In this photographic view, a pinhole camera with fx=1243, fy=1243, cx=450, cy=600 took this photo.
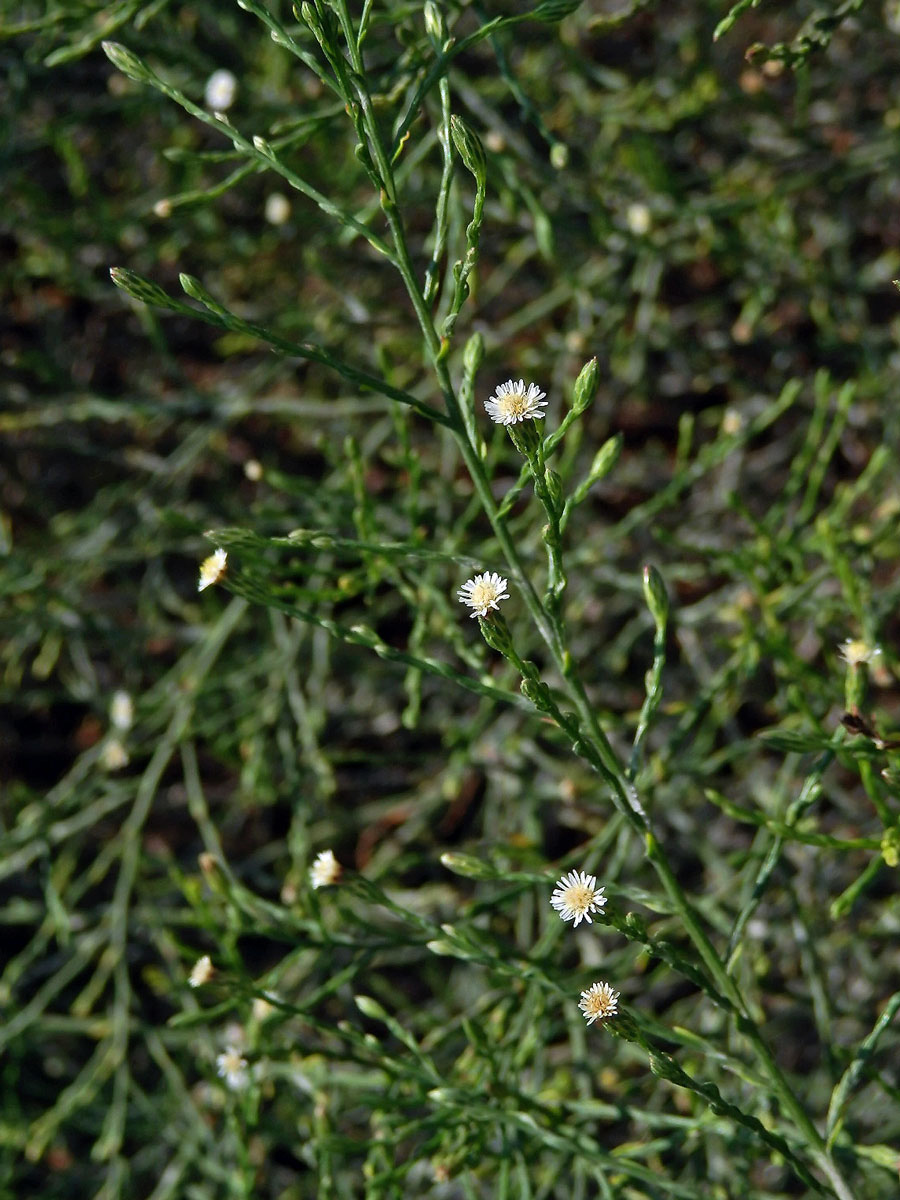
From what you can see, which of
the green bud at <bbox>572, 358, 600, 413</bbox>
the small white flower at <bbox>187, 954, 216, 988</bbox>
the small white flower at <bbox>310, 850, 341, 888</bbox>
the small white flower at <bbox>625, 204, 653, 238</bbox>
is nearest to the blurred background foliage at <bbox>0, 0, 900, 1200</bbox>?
the small white flower at <bbox>625, 204, 653, 238</bbox>

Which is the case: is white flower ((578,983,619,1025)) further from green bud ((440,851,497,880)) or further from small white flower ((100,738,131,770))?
small white flower ((100,738,131,770))

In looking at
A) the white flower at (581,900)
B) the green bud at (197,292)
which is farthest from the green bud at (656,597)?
the green bud at (197,292)

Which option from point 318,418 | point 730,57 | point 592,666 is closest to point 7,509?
point 318,418

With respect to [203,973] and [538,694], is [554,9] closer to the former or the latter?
[538,694]

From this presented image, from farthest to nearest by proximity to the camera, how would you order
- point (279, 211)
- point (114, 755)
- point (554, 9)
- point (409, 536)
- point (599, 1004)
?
point (279, 211)
point (114, 755)
point (409, 536)
point (554, 9)
point (599, 1004)

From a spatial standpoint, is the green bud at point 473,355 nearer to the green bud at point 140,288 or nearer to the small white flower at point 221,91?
the green bud at point 140,288

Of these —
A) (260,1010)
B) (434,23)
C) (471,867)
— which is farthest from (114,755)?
(434,23)

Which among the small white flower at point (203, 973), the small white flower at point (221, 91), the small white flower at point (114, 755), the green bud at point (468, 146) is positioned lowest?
the small white flower at point (114, 755)
